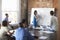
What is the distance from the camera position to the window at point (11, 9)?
2.65 metres

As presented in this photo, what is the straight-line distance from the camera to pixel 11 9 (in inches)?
105

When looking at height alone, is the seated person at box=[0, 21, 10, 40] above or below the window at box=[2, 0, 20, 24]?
below

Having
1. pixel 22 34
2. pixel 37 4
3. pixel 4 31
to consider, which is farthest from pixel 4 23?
pixel 37 4

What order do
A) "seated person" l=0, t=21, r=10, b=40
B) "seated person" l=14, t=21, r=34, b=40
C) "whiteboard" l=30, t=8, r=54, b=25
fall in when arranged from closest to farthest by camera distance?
"seated person" l=14, t=21, r=34, b=40
"seated person" l=0, t=21, r=10, b=40
"whiteboard" l=30, t=8, r=54, b=25

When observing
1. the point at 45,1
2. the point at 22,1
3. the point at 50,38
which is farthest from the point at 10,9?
the point at 50,38

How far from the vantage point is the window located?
8.71 ft

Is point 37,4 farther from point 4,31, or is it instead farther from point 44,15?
point 4,31

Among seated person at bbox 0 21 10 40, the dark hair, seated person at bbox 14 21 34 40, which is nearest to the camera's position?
seated person at bbox 14 21 34 40

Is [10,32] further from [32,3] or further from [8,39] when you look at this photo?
[32,3]

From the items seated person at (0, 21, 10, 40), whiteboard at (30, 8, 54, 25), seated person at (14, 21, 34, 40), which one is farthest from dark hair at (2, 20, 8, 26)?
whiteboard at (30, 8, 54, 25)

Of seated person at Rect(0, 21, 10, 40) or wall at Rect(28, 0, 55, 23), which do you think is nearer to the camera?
seated person at Rect(0, 21, 10, 40)

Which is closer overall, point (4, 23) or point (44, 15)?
point (4, 23)

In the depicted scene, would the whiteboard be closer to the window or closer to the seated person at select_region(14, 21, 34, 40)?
the window

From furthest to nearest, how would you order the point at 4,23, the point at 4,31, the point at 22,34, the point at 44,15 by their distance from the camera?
the point at 44,15 → the point at 4,23 → the point at 4,31 → the point at 22,34
